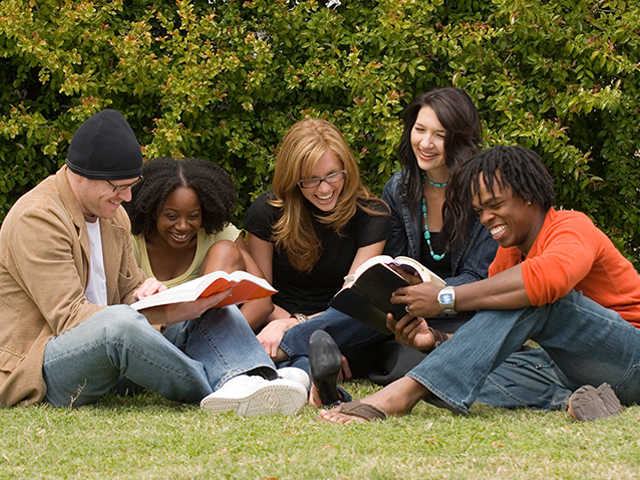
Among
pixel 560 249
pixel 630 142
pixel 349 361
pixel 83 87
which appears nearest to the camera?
pixel 560 249

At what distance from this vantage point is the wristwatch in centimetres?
335

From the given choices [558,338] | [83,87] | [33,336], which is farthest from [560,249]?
[83,87]

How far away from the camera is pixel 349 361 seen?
4.47m

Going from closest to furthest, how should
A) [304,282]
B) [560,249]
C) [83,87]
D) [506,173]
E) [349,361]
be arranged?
[560,249]
[506,173]
[349,361]
[304,282]
[83,87]

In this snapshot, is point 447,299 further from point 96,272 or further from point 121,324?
point 96,272

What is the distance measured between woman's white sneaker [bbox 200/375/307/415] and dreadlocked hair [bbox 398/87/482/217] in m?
1.75

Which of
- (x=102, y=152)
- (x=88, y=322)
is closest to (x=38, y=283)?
(x=88, y=322)

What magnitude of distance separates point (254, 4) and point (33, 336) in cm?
327

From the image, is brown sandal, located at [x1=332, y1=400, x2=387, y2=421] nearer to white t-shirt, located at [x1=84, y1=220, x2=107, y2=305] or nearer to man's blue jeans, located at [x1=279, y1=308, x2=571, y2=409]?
man's blue jeans, located at [x1=279, y1=308, x2=571, y2=409]

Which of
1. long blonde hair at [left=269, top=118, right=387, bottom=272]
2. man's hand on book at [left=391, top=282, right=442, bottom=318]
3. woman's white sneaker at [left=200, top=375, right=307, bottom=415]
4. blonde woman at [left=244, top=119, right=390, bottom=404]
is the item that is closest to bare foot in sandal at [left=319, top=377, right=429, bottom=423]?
woman's white sneaker at [left=200, top=375, right=307, bottom=415]

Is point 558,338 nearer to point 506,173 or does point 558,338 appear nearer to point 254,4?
point 506,173

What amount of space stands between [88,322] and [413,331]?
1.44 meters

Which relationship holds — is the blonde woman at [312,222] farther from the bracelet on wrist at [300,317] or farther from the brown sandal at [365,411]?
the brown sandal at [365,411]

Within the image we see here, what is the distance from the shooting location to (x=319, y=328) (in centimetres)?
424
